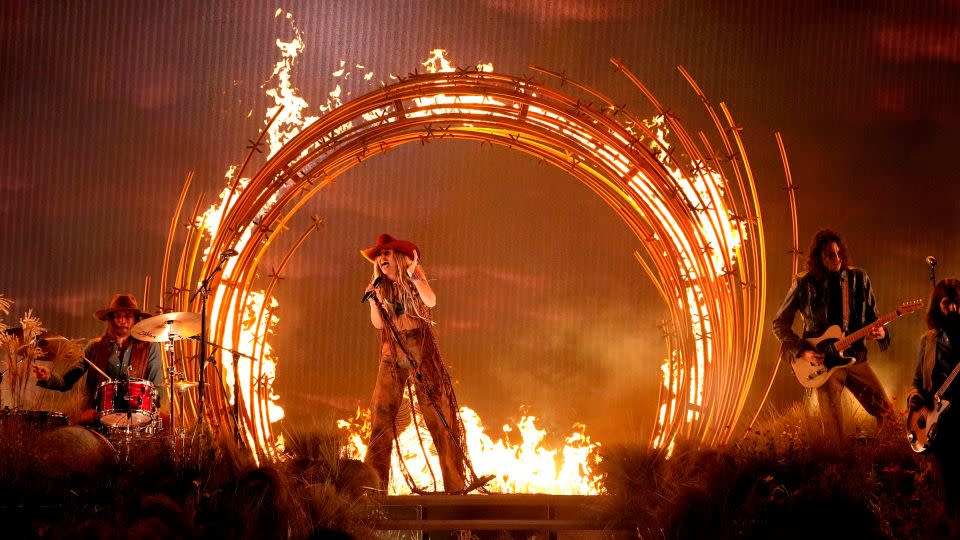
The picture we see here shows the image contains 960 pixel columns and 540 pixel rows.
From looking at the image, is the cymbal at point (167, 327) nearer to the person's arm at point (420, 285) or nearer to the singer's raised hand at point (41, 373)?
the singer's raised hand at point (41, 373)

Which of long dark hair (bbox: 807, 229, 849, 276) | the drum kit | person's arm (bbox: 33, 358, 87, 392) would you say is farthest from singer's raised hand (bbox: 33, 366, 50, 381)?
long dark hair (bbox: 807, 229, 849, 276)

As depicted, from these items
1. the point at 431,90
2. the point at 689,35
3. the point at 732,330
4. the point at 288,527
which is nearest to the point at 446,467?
the point at 288,527

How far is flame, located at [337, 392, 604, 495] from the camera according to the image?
28.1 feet

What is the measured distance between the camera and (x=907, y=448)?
259 inches

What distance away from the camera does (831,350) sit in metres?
7.47

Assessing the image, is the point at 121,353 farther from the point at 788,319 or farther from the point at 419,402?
the point at 788,319

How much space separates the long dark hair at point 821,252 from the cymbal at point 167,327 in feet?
15.1

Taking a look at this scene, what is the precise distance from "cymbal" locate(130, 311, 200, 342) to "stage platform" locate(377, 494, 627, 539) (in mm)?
1996

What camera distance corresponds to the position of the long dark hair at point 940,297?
6.75 metres

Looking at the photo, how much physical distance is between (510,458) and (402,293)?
94.9 inches

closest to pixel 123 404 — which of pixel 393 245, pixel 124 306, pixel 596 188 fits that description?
pixel 124 306

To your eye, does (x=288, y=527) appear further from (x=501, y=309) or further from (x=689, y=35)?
(x=689, y=35)

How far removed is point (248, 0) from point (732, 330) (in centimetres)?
613

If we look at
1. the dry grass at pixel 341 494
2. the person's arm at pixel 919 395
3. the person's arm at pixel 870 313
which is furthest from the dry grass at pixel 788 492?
the person's arm at pixel 870 313
